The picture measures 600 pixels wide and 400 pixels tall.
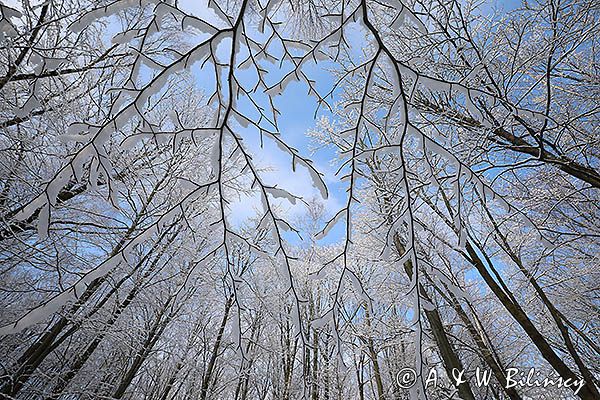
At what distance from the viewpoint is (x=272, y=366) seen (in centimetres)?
1116

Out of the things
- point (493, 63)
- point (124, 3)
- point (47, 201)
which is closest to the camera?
point (47, 201)

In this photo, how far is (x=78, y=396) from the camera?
5094 mm

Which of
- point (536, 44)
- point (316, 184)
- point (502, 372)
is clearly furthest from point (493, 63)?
point (502, 372)

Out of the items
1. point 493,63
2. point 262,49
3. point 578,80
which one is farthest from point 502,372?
point 262,49

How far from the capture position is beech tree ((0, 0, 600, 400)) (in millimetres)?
1136

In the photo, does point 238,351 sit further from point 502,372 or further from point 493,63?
point 502,372

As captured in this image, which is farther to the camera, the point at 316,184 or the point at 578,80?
the point at 578,80

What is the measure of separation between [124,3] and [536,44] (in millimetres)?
3308

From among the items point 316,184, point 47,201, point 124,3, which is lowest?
point 47,201

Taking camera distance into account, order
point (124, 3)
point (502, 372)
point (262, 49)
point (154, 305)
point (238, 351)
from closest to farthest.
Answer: point (124, 3) < point (238, 351) < point (262, 49) < point (502, 372) < point (154, 305)

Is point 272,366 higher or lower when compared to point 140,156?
higher

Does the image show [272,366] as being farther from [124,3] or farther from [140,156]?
[124,3]

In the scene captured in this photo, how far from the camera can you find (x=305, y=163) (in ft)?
3.92

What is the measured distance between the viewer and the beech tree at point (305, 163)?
1136 millimetres
